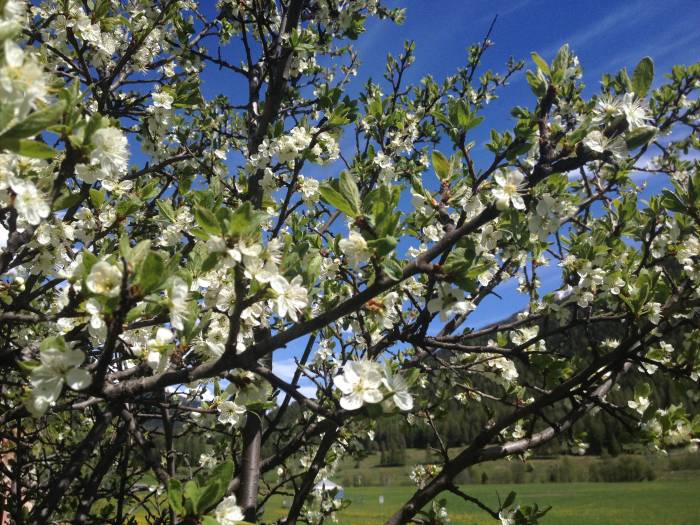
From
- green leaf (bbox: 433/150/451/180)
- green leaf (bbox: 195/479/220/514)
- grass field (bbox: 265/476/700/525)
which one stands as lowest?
grass field (bbox: 265/476/700/525)

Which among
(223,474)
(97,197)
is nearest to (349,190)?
(223,474)

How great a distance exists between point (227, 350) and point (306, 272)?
15.8 inches

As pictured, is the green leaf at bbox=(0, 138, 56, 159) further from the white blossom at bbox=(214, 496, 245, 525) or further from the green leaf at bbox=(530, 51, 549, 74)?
the green leaf at bbox=(530, 51, 549, 74)

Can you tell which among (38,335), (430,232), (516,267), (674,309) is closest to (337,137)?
(430,232)

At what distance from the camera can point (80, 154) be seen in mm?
1414

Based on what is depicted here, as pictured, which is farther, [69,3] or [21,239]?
[69,3]

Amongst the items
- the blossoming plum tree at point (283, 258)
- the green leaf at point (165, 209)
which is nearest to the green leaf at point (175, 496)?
the blossoming plum tree at point (283, 258)

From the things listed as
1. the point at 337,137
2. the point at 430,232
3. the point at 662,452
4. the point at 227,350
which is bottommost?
the point at 662,452

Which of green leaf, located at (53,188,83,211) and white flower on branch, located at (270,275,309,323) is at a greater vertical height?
green leaf, located at (53,188,83,211)

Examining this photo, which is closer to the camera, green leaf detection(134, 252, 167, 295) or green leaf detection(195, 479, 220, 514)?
green leaf detection(134, 252, 167, 295)

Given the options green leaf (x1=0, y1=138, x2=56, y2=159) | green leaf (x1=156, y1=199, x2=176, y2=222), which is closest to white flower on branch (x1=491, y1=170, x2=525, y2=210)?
green leaf (x1=0, y1=138, x2=56, y2=159)

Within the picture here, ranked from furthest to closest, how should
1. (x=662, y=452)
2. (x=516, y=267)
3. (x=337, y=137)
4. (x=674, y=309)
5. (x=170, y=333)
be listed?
(x=516, y=267)
(x=337, y=137)
(x=662, y=452)
(x=674, y=309)
(x=170, y=333)

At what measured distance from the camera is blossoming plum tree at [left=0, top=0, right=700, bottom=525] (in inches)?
53.2

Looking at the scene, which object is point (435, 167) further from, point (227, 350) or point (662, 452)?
point (662, 452)
